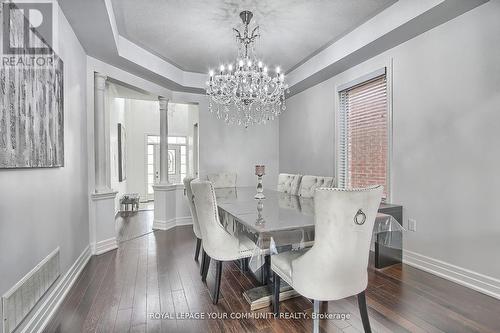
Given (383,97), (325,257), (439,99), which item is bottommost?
(325,257)

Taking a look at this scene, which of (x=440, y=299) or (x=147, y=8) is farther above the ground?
(x=147, y=8)

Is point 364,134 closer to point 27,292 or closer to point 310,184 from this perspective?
point 310,184

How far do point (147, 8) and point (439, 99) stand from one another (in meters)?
3.11

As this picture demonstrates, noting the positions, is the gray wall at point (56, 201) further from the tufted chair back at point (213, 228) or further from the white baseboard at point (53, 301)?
the tufted chair back at point (213, 228)

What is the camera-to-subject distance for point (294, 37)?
10.8 ft

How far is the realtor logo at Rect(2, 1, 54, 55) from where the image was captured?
1.42 metres

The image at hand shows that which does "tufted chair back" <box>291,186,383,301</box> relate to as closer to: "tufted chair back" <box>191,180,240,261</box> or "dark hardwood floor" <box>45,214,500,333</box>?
"dark hardwood floor" <box>45,214,500,333</box>

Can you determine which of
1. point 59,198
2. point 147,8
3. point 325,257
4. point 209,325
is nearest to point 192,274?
point 209,325

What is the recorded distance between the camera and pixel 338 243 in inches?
53.6

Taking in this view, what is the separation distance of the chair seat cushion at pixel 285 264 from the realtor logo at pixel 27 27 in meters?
2.09

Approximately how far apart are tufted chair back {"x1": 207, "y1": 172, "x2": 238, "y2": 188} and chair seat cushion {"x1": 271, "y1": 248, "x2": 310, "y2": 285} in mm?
2524

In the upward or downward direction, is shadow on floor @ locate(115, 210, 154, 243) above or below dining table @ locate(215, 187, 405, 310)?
below

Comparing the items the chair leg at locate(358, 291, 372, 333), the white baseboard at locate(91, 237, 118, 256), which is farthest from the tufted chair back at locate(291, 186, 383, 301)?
the white baseboard at locate(91, 237, 118, 256)

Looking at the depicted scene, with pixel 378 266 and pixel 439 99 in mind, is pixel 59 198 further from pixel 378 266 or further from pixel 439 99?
pixel 439 99
